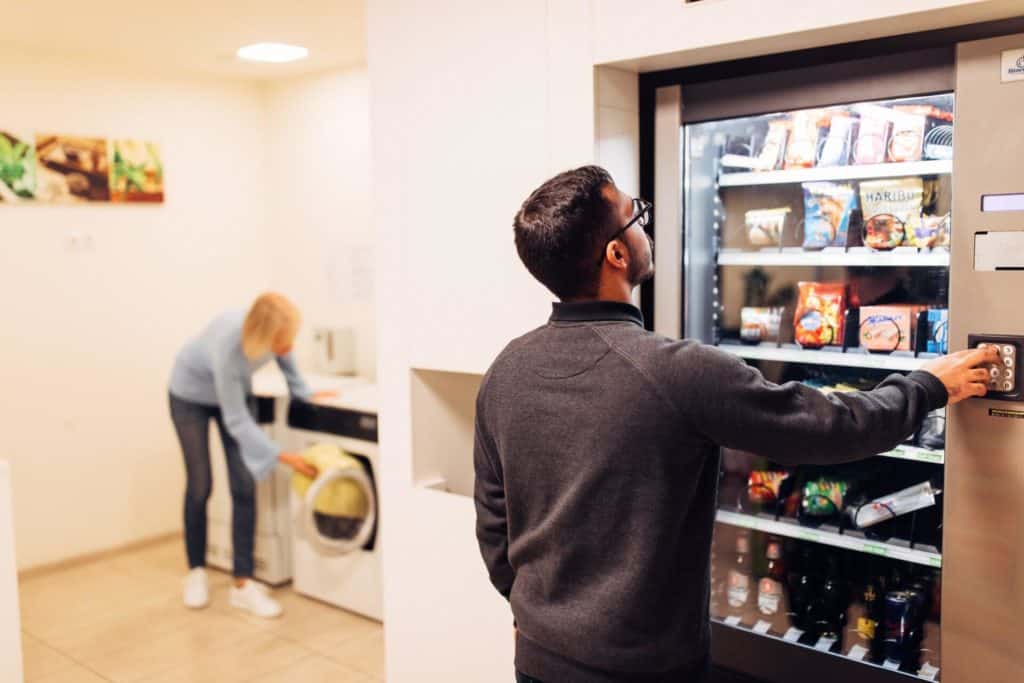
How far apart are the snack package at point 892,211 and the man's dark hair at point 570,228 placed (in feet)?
2.90

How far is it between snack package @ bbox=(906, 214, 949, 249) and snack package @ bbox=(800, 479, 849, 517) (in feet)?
2.01

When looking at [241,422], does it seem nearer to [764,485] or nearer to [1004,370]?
[764,485]

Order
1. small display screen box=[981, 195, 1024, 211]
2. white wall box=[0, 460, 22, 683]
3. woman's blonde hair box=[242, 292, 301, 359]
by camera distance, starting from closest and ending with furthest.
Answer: small display screen box=[981, 195, 1024, 211], white wall box=[0, 460, 22, 683], woman's blonde hair box=[242, 292, 301, 359]

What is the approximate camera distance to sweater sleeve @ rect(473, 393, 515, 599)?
1827 millimetres

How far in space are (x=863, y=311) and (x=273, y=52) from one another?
10.8ft

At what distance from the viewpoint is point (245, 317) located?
4.05 meters

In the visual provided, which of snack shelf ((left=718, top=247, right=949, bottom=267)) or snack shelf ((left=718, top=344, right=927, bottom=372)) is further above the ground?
snack shelf ((left=718, top=247, right=949, bottom=267))

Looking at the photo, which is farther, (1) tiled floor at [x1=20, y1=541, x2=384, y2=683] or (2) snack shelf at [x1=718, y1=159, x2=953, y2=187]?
(1) tiled floor at [x1=20, y1=541, x2=384, y2=683]

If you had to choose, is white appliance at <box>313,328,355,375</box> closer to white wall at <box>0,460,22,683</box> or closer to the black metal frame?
white wall at <box>0,460,22,683</box>

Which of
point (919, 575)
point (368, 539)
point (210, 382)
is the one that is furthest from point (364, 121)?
point (919, 575)

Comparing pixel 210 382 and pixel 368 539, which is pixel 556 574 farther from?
pixel 210 382

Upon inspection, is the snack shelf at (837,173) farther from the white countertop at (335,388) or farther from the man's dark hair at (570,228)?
the white countertop at (335,388)

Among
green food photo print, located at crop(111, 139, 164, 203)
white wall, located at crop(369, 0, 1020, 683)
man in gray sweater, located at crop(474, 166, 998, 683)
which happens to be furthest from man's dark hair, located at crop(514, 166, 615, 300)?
green food photo print, located at crop(111, 139, 164, 203)

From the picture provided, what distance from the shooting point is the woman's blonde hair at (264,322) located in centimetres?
396
